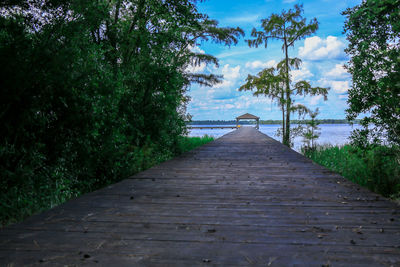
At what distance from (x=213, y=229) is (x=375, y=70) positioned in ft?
14.4

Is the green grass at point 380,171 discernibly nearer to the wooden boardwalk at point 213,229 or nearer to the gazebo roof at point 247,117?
the wooden boardwalk at point 213,229

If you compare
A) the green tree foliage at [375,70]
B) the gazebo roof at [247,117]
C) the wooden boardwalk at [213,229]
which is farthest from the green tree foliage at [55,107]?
the gazebo roof at [247,117]

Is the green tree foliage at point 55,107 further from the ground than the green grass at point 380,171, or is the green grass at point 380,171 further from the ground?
the green tree foliage at point 55,107

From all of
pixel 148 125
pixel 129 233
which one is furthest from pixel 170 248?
pixel 148 125

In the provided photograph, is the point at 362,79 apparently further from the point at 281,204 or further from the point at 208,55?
the point at 208,55

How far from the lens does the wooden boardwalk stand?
6.27 feet

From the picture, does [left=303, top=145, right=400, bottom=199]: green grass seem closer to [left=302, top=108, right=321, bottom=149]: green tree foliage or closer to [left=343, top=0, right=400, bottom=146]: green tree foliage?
[left=343, top=0, right=400, bottom=146]: green tree foliage

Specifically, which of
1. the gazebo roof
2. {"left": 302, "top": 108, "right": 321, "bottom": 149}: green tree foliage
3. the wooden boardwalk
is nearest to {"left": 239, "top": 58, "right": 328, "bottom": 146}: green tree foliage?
{"left": 302, "top": 108, "right": 321, "bottom": 149}: green tree foliage

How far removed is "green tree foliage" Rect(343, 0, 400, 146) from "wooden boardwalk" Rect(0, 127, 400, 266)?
1697 millimetres

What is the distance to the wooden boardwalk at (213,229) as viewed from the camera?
6.27 ft

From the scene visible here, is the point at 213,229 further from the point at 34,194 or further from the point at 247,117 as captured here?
the point at 247,117

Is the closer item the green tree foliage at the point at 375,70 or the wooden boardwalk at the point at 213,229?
the wooden boardwalk at the point at 213,229

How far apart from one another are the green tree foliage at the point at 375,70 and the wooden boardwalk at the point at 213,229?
1.70 m

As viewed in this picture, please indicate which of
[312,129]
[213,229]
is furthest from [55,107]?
[312,129]
